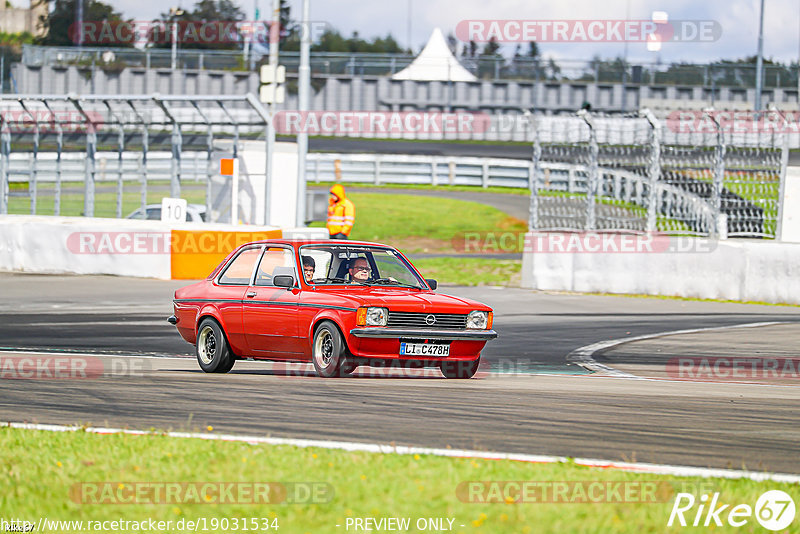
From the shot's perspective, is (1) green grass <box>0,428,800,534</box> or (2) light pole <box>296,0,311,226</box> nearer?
(1) green grass <box>0,428,800,534</box>

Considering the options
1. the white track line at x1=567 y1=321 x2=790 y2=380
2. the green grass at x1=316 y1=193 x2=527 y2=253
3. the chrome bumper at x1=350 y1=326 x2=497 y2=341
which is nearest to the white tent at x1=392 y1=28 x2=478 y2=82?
the green grass at x1=316 y1=193 x2=527 y2=253

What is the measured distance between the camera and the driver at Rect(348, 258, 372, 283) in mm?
10125

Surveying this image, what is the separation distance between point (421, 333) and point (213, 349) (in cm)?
218

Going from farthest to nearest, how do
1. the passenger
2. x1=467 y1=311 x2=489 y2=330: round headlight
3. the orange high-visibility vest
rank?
the orange high-visibility vest
the passenger
x1=467 y1=311 x2=489 y2=330: round headlight

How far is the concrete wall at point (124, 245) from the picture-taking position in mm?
20031

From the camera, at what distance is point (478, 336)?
9.55m

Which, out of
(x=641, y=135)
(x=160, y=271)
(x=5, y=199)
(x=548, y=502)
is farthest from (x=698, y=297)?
(x=5, y=199)

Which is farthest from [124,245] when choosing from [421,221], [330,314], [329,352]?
[421,221]

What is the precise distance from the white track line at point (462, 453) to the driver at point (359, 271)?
12.2 feet

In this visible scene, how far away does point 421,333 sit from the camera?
929 centimetres

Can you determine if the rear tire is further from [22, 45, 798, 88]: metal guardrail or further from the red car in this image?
[22, 45, 798, 88]: metal guardrail

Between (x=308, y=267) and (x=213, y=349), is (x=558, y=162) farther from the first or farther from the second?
(x=213, y=349)

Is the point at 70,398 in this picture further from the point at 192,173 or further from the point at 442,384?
the point at 192,173

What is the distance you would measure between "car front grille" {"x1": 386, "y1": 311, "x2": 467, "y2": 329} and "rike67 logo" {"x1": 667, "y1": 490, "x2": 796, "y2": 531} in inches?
171
